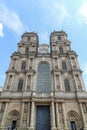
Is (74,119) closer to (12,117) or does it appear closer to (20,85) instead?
(12,117)

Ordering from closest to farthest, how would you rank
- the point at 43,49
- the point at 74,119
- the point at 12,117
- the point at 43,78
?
1. the point at 74,119
2. the point at 12,117
3. the point at 43,78
4. the point at 43,49

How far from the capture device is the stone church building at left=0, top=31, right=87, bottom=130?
827 inches

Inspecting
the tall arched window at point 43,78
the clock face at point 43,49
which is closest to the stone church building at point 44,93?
the tall arched window at point 43,78

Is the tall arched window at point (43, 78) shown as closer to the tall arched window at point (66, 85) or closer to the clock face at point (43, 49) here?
the tall arched window at point (66, 85)

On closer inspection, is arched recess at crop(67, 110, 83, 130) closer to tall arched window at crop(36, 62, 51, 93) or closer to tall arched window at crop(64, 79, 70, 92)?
tall arched window at crop(64, 79, 70, 92)

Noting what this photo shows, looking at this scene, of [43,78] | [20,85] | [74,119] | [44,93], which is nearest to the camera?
[74,119]

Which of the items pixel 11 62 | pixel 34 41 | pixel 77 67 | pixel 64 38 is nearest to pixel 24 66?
pixel 11 62

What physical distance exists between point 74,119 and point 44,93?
22.6ft

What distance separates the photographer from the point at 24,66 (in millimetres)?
30469

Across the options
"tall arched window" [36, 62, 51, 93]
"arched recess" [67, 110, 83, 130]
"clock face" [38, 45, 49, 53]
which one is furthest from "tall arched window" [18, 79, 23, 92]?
"clock face" [38, 45, 49, 53]

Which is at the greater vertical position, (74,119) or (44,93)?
(44,93)

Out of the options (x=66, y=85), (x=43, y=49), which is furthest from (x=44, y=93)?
(x=43, y=49)

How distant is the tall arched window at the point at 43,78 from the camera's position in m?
26.0

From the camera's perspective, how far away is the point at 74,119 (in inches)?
854
